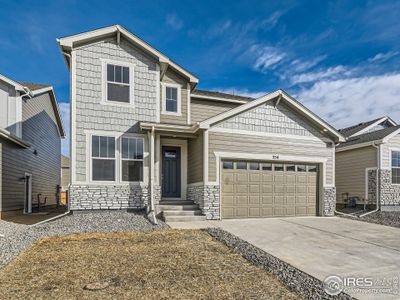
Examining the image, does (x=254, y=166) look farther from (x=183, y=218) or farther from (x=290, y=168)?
(x=183, y=218)

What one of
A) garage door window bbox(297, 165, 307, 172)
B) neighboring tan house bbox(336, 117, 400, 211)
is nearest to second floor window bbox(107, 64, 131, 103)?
garage door window bbox(297, 165, 307, 172)

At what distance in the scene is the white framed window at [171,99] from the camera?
11.4m

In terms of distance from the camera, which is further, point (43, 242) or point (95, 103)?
point (95, 103)

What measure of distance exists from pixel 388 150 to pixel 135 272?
1394cm

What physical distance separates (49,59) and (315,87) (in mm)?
16158

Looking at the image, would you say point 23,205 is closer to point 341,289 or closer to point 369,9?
point 341,289

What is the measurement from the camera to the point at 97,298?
135 inches

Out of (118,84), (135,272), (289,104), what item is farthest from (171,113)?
(135,272)

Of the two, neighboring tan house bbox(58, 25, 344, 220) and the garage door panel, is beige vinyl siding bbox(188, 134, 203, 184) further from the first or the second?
the garage door panel

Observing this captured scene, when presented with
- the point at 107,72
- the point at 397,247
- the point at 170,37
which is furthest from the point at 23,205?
the point at 397,247

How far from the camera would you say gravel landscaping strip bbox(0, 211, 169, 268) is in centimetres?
603

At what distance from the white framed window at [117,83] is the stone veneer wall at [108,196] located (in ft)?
10.6

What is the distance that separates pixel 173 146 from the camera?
11102 millimetres

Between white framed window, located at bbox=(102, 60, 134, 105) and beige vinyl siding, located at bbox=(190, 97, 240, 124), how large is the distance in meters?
3.25
